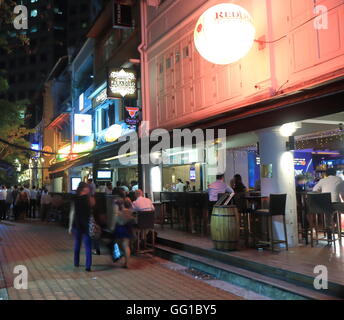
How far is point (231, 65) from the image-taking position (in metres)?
9.93

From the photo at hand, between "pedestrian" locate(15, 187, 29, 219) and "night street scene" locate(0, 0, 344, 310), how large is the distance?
11.8 feet

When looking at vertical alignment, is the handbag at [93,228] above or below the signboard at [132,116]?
below

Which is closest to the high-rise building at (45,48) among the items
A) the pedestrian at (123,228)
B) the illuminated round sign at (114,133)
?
the illuminated round sign at (114,133)

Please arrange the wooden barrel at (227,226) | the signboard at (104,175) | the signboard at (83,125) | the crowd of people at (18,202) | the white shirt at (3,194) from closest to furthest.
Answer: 1. the wooden barrel at (227,226)
2. the signboard at (104,175)
3. the crowd of people at (18,202)
4. the white shirt at (3,194)
5. the signboard at (83,125)

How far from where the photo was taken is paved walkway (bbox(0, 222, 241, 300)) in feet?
19.6

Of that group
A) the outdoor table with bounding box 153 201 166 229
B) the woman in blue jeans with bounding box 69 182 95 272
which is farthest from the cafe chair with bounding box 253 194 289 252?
the outdoor table with bounding box 153 201 166 229

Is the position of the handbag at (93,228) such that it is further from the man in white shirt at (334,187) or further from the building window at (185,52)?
the building window at (185,52)

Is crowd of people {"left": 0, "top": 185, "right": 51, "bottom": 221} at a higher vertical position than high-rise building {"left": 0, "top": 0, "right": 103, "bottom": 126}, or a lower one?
lower

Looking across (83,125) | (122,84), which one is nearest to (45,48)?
(83,125)

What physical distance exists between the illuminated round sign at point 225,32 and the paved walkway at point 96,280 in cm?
463

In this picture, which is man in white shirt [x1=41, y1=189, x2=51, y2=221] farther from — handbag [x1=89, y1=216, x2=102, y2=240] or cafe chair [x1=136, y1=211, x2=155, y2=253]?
handbag [x1=89, y1=216, x2=102, y2=240]

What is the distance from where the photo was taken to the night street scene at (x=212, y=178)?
20.2 ft
